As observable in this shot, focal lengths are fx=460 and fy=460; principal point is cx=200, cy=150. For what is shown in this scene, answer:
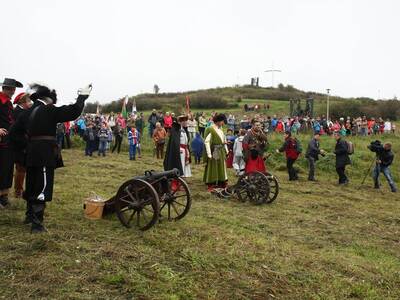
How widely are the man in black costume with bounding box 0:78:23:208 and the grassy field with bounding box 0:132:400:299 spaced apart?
521 millimetres

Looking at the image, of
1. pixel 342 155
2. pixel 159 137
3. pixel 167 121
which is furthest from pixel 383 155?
pixel 167 121

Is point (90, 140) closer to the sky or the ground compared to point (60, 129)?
closer to the ground

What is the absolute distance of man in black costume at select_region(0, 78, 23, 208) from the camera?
702 cm

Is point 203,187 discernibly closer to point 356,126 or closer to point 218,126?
point 218,126

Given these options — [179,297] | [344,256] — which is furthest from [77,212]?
[344,256]

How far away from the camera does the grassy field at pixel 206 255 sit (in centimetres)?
486

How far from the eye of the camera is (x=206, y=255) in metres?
5.82

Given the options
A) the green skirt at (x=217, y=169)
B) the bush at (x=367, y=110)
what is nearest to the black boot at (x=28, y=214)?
the green skirt at (x=217, y=169)

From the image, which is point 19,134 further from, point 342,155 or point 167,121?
point 167,121

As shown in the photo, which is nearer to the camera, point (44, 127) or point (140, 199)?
A: point (44, 127)

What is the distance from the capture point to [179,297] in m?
4.69

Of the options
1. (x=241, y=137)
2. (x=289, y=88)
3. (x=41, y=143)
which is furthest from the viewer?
(x=289, y=88)

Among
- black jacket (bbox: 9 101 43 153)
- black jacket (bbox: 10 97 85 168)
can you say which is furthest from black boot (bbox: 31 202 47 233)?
black jacket (bbox: 9 101 43 153)

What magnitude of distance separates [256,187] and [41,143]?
5172 millimetres
